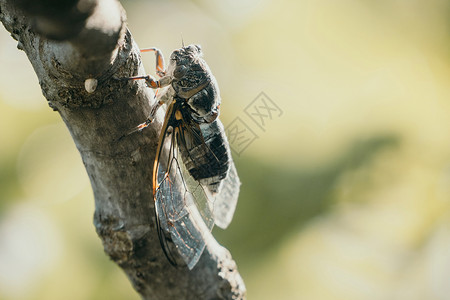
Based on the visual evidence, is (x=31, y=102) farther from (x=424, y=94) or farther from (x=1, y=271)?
(x=424, y=94)

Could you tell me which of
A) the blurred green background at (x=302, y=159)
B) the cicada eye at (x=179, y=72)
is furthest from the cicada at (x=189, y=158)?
the blurred green background at (x=302, y=159)

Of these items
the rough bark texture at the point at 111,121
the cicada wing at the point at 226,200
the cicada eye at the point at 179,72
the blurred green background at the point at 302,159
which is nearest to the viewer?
the rough bark texture at the point at 111,121

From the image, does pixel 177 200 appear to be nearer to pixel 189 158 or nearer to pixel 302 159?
pixel 189 158

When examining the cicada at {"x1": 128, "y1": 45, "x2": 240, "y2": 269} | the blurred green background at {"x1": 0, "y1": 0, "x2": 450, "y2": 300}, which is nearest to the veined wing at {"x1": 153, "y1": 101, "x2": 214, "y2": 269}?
the cicada at {"x1": 128, "y1": 45, "x2": 240, "y2": 269}

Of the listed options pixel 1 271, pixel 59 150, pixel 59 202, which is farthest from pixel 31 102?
pixel 1 271

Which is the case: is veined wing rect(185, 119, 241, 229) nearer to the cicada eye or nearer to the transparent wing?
the transparent wing

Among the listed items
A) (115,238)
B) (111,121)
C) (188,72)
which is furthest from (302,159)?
(111,121)

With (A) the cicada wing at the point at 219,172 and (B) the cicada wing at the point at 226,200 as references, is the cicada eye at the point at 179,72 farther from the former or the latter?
(B) the cicada wing at the point at 226,200
